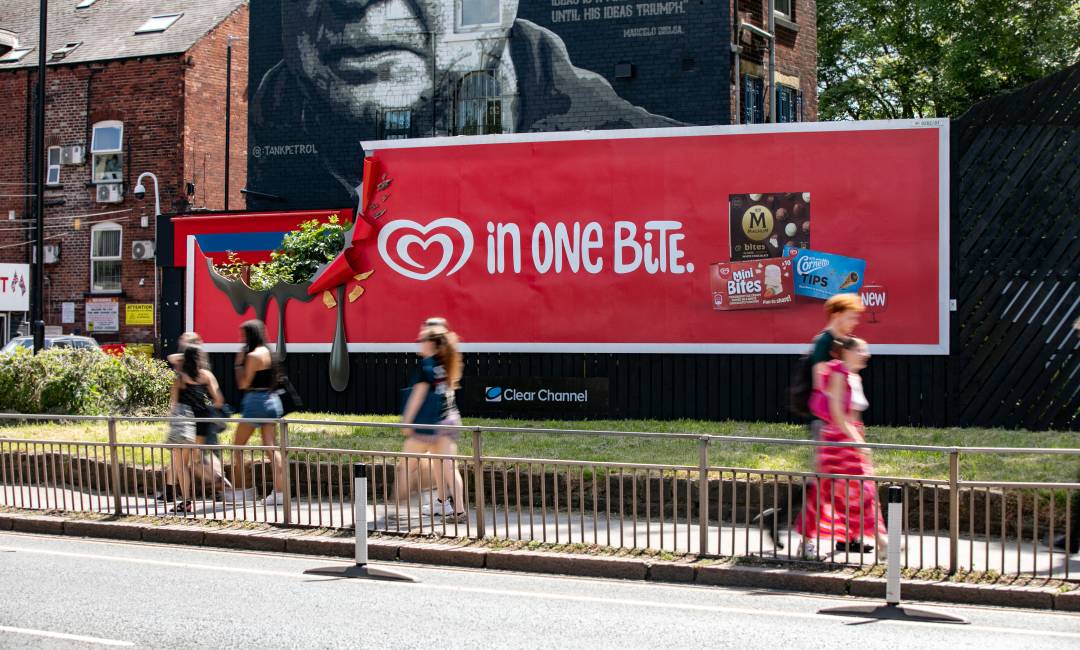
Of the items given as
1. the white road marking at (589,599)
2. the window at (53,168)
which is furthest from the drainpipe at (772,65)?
the window at (53,168)

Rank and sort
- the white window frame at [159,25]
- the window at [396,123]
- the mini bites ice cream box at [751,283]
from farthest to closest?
the white window frame at [159,25]
the window at [396,123]
the mini bites ice cream box at [751,283]

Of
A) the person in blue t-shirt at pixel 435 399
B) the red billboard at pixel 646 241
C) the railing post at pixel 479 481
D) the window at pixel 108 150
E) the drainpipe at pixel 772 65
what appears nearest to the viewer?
the railing post at pixel 479 481

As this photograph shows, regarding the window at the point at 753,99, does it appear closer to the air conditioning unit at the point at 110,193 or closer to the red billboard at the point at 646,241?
the red billboard at the point at 646,241

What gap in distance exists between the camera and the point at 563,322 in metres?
17.5

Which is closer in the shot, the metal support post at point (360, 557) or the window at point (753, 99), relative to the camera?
the metal support post at point (360, 557)

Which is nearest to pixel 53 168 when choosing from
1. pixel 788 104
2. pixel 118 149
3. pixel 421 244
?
pixel 118 149

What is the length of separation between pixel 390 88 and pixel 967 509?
22.5 meters

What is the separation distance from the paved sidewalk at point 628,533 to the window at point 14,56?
107 feet

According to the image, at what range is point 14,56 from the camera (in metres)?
41.8

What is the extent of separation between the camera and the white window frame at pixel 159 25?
41000mm

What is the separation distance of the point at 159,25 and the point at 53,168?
5.81 metres

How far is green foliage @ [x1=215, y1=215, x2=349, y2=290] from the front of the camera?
1894 centimetres

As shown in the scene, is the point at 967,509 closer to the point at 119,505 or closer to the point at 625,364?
the point at 625,364

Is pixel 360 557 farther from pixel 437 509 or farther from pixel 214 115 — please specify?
pixel 214 115
